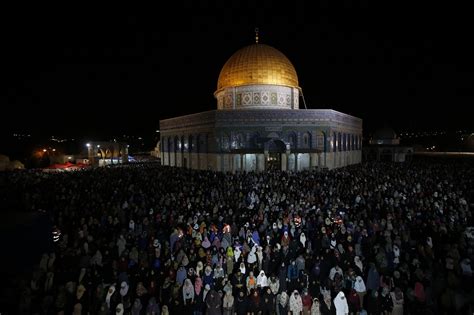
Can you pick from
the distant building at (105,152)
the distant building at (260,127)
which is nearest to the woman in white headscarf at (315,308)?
the distant building at (260,127)

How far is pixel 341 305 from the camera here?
619 centimetres

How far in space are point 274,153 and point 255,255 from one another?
68.8 feet

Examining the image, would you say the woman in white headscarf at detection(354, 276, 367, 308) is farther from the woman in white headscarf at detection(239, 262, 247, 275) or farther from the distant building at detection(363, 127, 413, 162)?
the distant building at detection(363, 127, 413, 162)

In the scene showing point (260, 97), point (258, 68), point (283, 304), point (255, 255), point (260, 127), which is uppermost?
point (258, 68)

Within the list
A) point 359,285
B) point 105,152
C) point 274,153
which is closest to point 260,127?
point 274,153

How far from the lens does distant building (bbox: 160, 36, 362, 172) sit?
28.6 meters

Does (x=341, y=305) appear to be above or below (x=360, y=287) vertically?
below

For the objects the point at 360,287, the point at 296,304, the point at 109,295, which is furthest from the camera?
the point at 360,287

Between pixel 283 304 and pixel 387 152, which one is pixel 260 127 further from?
pixel 387 152

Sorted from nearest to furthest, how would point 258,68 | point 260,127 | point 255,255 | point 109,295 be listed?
point 109,295, point 255,255, point 260,127, point 258,68

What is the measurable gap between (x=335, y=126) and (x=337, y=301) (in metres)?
26.7

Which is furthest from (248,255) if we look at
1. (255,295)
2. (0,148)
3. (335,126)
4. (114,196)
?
(0,148)

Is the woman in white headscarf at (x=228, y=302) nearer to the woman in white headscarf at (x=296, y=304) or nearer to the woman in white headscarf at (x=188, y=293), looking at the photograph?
the woman in white headscarf at (x=188, y=293)

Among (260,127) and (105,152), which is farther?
(105,152)
